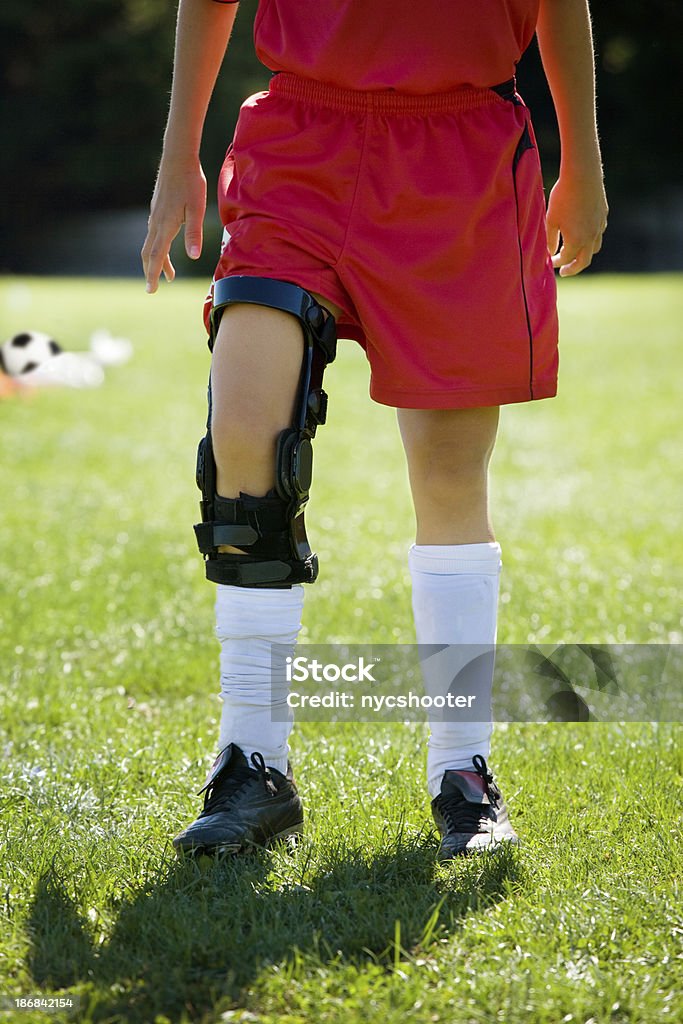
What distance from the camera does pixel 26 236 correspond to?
108 ft

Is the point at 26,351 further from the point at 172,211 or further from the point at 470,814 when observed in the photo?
the point at 470,814

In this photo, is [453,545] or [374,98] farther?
[453,545]

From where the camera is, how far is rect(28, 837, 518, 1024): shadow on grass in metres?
1.39

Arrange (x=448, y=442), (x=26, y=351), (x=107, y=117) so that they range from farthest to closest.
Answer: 1. (x=107, y=117)
2. (x=26, y=351)
3. (x=448, y=442)

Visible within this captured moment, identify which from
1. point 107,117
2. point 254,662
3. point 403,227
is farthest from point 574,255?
point 107,117

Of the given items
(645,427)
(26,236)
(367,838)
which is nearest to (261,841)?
(367,838)

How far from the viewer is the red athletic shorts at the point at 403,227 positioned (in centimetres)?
176

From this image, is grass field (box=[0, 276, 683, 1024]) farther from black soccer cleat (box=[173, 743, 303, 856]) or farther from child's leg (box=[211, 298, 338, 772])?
child's leg (box=[211, 298, 338, 772])

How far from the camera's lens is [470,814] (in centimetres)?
181

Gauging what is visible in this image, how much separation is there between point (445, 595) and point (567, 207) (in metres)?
0.70

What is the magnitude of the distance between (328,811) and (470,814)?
0.80 ft

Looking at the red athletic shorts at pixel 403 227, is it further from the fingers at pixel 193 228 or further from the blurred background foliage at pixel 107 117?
the blurred background foliage at pixel 107 117

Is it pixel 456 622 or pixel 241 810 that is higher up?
pixel 456 622

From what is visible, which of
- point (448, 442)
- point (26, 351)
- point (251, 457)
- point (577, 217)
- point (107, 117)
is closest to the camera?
point (251, 457)
